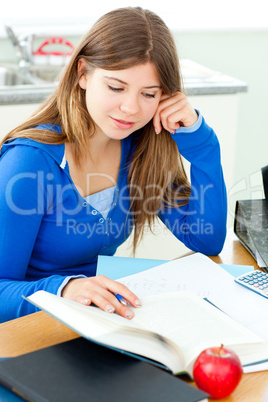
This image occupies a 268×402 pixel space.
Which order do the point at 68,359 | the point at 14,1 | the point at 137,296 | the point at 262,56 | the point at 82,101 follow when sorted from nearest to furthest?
the point at 68,359
the point at 137,296
the point at 82,101
the point at 14,1
the point at 262,56

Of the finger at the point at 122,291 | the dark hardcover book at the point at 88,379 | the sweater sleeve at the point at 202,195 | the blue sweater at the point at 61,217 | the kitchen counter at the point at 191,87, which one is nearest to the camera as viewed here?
the dark hardcover book at the point at 88,379

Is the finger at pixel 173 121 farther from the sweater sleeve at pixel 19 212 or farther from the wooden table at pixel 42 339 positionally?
the wooden table at pixel 42 339

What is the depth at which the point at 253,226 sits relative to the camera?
1295mm

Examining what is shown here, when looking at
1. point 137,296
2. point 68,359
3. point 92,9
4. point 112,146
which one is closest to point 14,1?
point 92,9

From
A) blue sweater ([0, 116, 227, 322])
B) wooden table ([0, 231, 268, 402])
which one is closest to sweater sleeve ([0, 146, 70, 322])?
blue sweater ([0, 116, 227, 322])

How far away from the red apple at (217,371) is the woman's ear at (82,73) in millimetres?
725

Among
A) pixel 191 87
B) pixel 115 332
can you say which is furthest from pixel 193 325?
pixel 191 87

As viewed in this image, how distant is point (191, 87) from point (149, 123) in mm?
906

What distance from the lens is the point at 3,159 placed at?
3.93ft

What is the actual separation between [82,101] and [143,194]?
0.96ft

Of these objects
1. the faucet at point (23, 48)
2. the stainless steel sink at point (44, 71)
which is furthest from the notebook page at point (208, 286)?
the faucet at point (23, 48)

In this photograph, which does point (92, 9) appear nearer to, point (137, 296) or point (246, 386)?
point (137, 296)

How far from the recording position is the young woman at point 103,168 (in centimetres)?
115

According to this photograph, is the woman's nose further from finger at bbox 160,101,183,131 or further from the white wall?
the white wall
